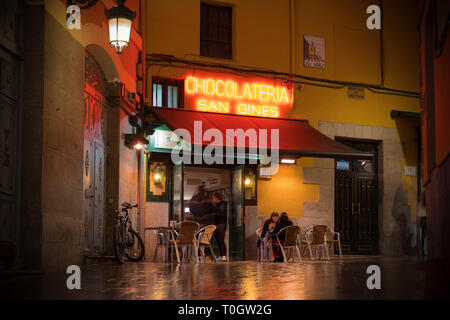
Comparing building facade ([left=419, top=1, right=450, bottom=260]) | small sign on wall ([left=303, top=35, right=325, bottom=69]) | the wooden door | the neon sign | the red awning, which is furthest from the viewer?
small sign on wall ([left=303, top=35, right=325, bottom=69])

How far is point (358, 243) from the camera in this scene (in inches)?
618

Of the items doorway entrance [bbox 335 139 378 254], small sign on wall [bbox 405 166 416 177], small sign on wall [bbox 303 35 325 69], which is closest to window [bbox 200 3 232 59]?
small sign on wall [bbox 303 35 325 69]

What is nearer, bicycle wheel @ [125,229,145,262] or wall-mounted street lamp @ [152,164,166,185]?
bicycle wheel @ [125,229,145,262]

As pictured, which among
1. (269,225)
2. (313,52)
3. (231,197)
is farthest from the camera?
(313,52)

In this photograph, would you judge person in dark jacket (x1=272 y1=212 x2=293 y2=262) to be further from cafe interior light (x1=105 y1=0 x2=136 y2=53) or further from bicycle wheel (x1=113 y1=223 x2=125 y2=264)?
cafe interior light (x1=105 y1=0 x2=136 y2=53)

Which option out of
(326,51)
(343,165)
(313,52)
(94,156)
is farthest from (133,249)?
(326,51)

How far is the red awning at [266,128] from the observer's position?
12.6m

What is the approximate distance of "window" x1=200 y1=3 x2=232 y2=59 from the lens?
47.9 ft

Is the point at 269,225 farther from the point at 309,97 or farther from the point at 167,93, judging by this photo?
the point at 167,93

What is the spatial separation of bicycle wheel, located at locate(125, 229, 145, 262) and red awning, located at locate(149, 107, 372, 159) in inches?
88.4

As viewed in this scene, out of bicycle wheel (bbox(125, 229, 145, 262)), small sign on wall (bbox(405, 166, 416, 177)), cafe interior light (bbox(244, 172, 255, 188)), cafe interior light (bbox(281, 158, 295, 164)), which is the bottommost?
bicycle wheel (bbox(125, 229, 145, 262))

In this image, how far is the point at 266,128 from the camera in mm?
13781

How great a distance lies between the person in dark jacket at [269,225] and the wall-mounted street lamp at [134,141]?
3130 millimetres

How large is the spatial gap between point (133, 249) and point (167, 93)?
4.20m
